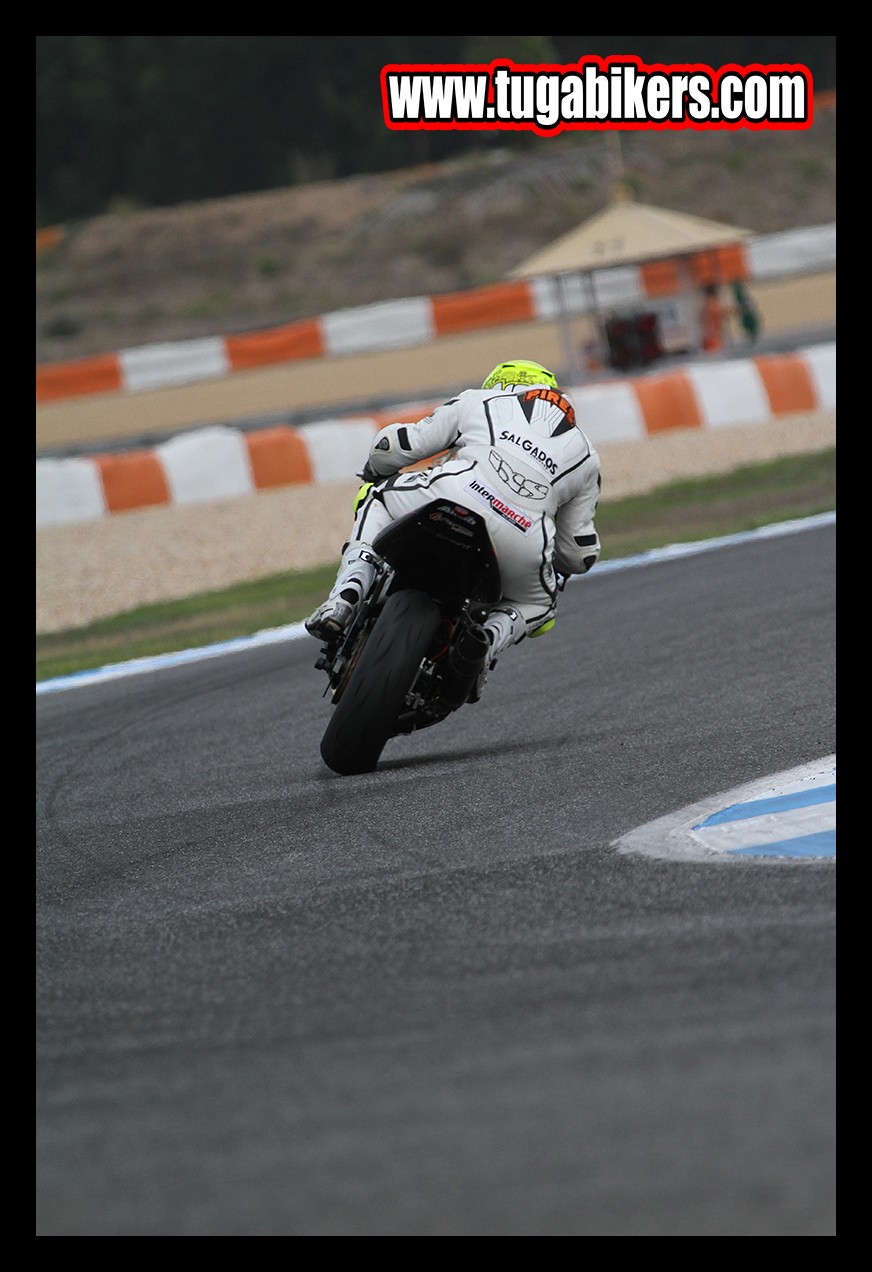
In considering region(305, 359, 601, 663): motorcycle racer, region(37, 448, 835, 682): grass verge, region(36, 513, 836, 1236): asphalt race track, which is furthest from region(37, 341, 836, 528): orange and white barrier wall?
region(305, 359, 601, 663): motorcycle racer

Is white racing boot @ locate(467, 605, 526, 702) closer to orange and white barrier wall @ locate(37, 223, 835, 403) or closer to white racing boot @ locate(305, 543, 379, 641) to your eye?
white racing boot @ locate(305, 543, 379, 641)

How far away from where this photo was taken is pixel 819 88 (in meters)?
53.9

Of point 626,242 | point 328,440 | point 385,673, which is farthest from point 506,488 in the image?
point 626,242

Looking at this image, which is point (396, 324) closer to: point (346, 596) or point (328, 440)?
point (328, 440)

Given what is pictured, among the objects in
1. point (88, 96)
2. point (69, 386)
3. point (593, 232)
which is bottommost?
point (69, 386)

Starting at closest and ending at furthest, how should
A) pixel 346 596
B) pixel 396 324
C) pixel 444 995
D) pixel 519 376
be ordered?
pixel 444 995 → pixel 346 596 → pixel 519 376 → pixel 396 324

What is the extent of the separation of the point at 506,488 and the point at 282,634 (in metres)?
4.52

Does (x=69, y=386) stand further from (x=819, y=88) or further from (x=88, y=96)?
(x=819, y=88)

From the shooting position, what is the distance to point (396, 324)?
86.0ft

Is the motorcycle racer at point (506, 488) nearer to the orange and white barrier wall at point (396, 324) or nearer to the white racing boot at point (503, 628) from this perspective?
the white racing boot at point (503, 628)

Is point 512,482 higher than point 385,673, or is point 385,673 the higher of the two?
point 512,482

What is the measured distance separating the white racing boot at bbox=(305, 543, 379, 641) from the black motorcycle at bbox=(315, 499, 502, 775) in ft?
0.10

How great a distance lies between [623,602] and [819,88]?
157ft
